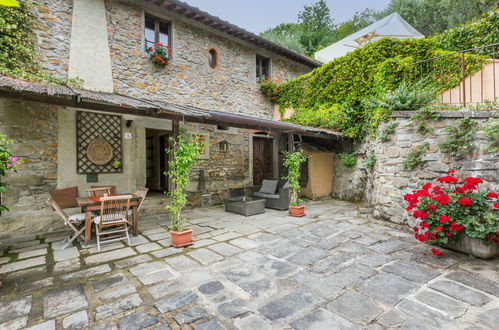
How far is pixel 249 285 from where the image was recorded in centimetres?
247

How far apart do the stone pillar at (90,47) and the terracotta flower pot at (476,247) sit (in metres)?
6.90

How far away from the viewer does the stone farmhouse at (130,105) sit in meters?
4.48

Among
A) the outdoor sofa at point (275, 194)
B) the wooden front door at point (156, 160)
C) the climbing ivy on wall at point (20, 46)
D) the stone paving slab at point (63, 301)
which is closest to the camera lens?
the stone paving slab at point (63, 301)

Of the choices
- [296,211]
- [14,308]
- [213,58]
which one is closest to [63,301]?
[14,308]

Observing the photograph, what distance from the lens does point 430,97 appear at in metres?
4.50

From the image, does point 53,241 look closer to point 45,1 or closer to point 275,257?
point 275,257

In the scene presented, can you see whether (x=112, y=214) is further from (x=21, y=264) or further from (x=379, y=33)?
(x=379, y=33)

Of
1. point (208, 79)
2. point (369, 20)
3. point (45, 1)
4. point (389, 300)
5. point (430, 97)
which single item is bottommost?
point (389, 300)

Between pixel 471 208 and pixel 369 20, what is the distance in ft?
66.0

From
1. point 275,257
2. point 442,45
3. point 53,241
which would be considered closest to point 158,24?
point 53,241

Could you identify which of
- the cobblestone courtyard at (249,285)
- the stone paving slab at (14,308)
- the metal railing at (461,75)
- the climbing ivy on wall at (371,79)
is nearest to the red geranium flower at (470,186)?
the cobblestone courtyard at (249,285)

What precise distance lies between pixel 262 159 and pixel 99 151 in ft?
16.5

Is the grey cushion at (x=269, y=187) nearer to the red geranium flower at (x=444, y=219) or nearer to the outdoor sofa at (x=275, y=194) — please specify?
the outdoor sofa at (x=275, y=194)

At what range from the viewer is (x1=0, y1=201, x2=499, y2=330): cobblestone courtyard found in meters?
1.94
